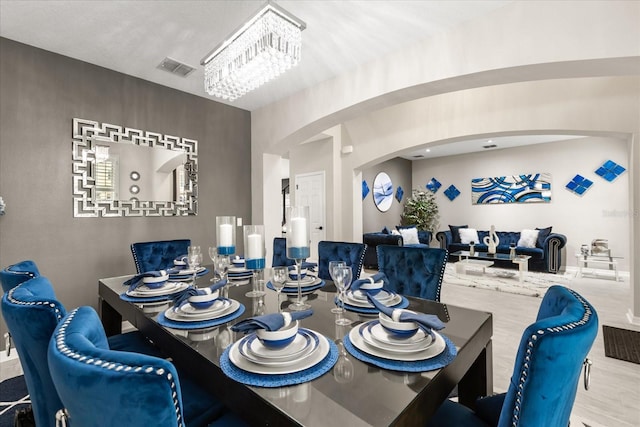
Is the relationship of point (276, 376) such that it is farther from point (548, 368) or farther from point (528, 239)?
point (528, 239)

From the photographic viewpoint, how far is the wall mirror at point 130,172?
110 inches

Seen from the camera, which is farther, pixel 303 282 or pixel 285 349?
pixel 303 282

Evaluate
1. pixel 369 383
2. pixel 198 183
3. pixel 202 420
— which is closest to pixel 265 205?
pixel 198 183

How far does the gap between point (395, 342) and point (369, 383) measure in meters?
0.20

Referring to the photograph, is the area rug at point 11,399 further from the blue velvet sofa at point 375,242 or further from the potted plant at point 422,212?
the potted plant at point 422,212

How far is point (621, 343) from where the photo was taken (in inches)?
106

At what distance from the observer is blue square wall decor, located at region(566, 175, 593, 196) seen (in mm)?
6316

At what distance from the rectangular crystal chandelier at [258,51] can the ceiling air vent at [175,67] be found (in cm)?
62

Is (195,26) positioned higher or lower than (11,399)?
higher

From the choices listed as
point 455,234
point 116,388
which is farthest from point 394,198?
point 116,388

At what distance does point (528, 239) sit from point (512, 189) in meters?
1.46

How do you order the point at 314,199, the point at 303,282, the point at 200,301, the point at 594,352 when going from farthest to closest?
the point at 314,199, the point at 594,352, the point at 303,282, the point at 200,301

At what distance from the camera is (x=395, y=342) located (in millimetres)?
917

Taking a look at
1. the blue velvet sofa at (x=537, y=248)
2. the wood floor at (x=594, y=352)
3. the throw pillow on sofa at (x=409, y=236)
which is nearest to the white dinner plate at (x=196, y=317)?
the wood floor at (x=594, y=352)
